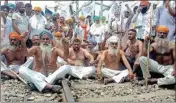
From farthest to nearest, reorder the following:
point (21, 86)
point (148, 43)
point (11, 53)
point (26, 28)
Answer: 1. point (26, 28)
2. point (11, 53)
3. point (148, 43)
4. point (21, 86)

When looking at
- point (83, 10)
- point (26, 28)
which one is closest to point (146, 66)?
point (26, 28)

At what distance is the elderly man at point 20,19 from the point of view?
33.7 feet

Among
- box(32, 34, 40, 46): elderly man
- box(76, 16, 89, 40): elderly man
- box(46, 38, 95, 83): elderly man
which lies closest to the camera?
box(46, 38, 95, 83): elderly man

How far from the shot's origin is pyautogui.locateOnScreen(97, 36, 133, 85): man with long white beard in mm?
8555

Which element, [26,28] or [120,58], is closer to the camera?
[120,58]

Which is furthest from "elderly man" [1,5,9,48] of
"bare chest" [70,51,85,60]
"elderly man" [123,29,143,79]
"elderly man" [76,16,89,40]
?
"elderly man" [76,16,89,40]

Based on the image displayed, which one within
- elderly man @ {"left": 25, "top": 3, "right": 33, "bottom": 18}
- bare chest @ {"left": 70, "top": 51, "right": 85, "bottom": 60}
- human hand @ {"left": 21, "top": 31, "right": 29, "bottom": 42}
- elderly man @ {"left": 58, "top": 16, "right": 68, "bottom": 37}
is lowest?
bare chest @ {"left": 70, "top": 51, "right": 85, "bottom": 60}

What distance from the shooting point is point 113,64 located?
30.1 feet

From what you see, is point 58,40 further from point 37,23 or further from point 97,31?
point 97,31

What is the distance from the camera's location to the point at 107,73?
29.2ft

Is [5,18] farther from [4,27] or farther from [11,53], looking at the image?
[11,53]

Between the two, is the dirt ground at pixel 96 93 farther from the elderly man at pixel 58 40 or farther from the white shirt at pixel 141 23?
the elderly man at pixel 58 40

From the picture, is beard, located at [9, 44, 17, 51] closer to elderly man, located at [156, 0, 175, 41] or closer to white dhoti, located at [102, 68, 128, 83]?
white dhoti, located at [102, 68, 128, 83]

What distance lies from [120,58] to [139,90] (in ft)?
5.86
